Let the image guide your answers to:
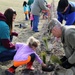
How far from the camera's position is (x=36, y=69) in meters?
5.37

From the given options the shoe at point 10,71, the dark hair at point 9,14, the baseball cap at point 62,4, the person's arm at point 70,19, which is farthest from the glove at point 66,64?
the person's arm at point 70,19

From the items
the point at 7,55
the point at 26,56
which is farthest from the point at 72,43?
the point at 7,55

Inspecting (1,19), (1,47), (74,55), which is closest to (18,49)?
(1,47)

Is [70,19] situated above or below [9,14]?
below

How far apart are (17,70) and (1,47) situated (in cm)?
57

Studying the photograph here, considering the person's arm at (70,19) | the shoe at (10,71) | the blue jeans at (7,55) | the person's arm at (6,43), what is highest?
the person's arm at (70,19)

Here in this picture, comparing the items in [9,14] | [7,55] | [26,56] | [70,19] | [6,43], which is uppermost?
[9,14]

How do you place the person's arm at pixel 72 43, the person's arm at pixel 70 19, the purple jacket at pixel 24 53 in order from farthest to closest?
the person's arm at pixel 70 19 → the purple jacket at pixel 24 53 → the person's arm at pixel 72 43

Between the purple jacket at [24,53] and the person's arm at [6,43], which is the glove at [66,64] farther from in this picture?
the person's arm at [6,43]

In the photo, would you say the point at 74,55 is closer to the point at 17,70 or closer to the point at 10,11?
the point at 17,70

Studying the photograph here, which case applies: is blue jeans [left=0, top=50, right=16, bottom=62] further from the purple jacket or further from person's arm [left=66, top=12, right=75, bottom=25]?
person's arm [left=66, top=12, right=75, bottom=25]

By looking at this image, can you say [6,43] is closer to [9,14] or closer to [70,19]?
[9,14]

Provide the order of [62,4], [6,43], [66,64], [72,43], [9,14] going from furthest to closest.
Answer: [62,4]
[9,14]
[6,43]
[66,64]
[72,43]

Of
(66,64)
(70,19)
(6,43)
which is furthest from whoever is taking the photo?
(70,19)
